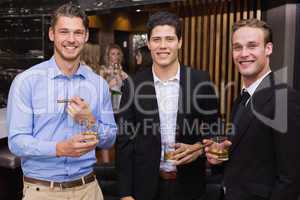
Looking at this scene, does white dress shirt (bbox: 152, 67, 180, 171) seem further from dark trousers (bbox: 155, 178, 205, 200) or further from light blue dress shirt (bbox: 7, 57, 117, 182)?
light blue dress shirt (bbox: 7, 57, 117, 182)

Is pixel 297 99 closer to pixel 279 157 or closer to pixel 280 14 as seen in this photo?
pixel 279 157

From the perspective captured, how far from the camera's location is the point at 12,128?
5.17 feet

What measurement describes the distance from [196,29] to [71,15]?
13.9ft

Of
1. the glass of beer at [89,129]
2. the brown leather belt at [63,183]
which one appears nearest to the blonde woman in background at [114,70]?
the brown leather belt at [63,183]

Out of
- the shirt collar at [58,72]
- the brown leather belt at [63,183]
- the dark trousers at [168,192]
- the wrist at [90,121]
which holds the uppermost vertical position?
the shirt collar at [58,72]

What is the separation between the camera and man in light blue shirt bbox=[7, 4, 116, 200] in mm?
1553

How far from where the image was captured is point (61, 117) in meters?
1.67

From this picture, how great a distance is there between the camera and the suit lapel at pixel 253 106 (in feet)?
4.85

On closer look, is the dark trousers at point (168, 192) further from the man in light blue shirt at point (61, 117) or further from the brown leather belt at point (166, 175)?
the man in light blue shirt at point (61, 117)

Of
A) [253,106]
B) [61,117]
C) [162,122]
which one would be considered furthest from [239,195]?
[61,117]

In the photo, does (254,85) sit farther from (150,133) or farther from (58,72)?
(58,72)

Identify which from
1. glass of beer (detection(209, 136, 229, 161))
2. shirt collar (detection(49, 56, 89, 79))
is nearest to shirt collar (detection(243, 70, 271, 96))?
glass of beer (detection(209, 136, 229, 161))

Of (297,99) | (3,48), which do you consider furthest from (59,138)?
(3,48)

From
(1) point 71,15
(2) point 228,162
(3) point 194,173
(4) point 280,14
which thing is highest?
(4) point 280,14
